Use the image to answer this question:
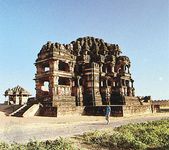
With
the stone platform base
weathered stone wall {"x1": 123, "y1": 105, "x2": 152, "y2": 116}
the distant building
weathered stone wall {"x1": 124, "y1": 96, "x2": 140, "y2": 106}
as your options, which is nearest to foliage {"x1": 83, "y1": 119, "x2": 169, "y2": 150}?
the stone platform base

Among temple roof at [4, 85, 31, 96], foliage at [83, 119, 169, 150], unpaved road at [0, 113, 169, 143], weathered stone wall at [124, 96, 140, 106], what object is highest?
temple roof at [4, 85, 31, 96]

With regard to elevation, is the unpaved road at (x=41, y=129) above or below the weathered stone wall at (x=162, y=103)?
below

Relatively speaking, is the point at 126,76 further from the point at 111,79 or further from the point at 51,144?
the point at 51,144

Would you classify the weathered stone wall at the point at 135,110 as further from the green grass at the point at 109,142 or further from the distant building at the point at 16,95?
the distant building at the point at 16,95

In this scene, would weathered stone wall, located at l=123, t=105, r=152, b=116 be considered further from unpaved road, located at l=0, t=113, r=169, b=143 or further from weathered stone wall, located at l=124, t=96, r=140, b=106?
unpaved road, located at l=0, t=113, r=169, b=143

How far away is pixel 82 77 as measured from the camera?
1597 inches

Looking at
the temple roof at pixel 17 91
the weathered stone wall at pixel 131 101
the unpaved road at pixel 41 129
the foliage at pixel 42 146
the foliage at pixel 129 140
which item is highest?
the temple roof at pixel 17 91

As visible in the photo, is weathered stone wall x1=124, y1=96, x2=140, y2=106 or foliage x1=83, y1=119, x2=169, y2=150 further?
weathered stone wall x1=124, y1=96, x2=140, y2=106

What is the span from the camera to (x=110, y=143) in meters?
13.8

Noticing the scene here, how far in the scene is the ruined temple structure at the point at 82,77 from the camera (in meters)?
34.6

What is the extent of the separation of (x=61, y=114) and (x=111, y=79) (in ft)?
49.9

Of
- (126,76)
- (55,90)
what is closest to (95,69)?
(126,76)

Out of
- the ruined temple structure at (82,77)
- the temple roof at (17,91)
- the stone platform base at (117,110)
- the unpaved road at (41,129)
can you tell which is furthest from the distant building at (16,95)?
the unpaved road at (41,129)

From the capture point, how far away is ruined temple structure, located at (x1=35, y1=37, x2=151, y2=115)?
3456 centimetres
